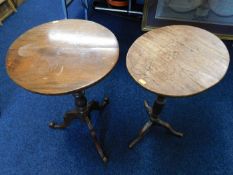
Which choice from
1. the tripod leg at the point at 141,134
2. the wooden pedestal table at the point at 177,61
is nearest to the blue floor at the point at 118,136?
the tripod leg at the point at 141,134

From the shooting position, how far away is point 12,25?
2.45 meters

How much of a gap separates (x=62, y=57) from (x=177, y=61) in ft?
1.89

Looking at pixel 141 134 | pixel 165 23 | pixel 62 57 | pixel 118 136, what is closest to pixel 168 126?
pixel 141 134

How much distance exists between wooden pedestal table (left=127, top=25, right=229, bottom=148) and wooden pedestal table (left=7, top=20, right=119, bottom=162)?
15 centimetres

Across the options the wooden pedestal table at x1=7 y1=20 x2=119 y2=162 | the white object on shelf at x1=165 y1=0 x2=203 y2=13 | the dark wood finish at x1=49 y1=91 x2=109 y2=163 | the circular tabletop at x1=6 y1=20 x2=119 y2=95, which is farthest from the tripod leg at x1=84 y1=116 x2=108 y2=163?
the white object on shelf at x1=165 y1=0 x2=203 y2=13

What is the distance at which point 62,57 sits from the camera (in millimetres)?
1039

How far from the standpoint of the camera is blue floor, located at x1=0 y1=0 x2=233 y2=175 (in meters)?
1.36

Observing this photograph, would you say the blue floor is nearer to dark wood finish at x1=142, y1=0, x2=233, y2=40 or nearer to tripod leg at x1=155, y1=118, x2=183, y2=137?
tripod leg at x1=155, y1=118, x2=183, y2=137

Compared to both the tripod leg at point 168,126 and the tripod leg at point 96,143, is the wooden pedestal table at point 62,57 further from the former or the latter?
the tripod leg at point 168,126

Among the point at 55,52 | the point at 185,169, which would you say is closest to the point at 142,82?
the point at 55,52

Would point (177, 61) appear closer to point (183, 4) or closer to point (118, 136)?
point (118, 136)

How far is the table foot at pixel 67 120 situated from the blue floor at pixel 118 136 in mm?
45

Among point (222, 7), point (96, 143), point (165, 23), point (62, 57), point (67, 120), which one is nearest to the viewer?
point (62, 57)

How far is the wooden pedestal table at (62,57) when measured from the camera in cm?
93
